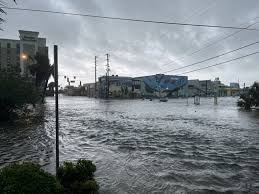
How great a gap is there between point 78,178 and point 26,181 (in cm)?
248

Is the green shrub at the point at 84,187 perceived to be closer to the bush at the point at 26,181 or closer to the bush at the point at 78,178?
the bush at the point at 78,178

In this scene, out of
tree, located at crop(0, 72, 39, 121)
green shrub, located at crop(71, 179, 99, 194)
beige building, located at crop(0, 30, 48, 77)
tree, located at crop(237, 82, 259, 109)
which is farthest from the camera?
beige building, located at crop(0, 30, 48, 77)

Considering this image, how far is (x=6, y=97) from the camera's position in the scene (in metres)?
→ 24.4

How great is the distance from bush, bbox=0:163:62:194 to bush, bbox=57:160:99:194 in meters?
1.41

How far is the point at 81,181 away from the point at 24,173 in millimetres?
2280

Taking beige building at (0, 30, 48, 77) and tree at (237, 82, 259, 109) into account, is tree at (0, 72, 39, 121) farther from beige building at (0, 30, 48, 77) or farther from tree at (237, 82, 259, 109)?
beige building at (0, 30, 48, 77)

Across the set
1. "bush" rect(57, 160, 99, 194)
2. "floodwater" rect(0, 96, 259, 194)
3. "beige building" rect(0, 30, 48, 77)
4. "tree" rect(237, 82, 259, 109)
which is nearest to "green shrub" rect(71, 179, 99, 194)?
"bush" rect(57, 160, 99, 194)

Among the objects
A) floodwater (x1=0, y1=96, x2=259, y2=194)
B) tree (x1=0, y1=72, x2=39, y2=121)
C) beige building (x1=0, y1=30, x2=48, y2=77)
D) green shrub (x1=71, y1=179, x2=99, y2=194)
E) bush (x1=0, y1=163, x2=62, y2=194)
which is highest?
beige building (x1=0, y1=30, x2=48, y2=77)

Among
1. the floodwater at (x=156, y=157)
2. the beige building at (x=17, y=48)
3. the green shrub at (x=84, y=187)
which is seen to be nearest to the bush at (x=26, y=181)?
the green shrub at (x=84, y=187)

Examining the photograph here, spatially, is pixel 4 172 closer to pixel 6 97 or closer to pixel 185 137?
pixel 185 137

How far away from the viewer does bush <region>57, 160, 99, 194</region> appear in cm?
663

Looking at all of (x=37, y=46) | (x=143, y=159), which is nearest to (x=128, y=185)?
(x=143, y=159)

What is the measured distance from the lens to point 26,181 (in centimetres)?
484

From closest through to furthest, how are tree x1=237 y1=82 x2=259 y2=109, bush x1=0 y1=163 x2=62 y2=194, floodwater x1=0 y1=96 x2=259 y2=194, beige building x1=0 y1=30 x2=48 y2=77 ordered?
bush x1=0 y1=163 x2=62 y2=194
floodwater x1=0 y1=96 x2=259 y2=194
tree x1=237 y1=82 x2=259 y2=109
beige building x1=0 y1=30 x2=48 y2=77
